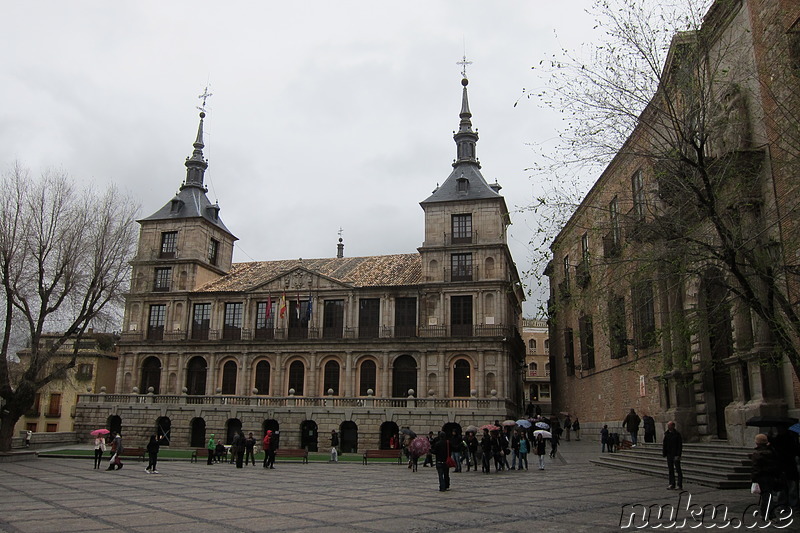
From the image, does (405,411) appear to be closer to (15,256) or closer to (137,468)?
(137,468)

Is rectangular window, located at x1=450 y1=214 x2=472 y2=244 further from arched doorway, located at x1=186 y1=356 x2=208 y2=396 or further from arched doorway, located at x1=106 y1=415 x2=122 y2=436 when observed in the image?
arched doorway, located at x1=106 y1=415 x2=122 y2=436

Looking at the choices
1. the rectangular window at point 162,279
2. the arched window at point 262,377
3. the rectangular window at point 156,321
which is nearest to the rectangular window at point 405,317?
the arched window at point 262,377

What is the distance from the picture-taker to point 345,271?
45844 millimetres

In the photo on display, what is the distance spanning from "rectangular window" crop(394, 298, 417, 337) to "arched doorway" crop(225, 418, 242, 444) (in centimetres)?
1151

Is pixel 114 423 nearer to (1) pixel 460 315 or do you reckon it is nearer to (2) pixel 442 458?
(1) pixel 460 315

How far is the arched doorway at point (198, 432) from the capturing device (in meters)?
40.7

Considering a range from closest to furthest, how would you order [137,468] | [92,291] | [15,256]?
1. [137,468]
2. [15,256]
3. [92,291]

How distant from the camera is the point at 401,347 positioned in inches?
1598

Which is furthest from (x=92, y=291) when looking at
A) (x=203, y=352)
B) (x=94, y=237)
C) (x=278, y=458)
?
(x=203, y=352)

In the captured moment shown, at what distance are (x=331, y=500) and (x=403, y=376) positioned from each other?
27501 mm

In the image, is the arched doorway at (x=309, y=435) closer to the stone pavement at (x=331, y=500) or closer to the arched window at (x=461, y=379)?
the arched window at (x=461, y=379)

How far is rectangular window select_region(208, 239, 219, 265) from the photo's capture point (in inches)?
1931

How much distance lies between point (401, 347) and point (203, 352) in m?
14.1
